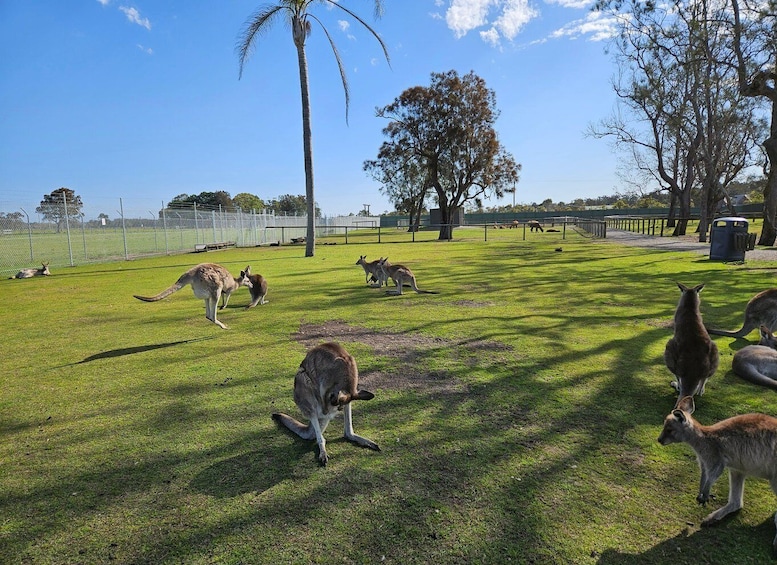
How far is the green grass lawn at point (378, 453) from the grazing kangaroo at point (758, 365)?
0.12 meters

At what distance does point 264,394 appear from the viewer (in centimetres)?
411

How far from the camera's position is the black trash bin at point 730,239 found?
13430mm

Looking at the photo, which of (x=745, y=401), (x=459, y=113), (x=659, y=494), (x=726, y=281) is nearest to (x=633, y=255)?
Answer: (x=726, y=281)

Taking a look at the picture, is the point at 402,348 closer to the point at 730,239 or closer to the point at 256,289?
the point at 256,289

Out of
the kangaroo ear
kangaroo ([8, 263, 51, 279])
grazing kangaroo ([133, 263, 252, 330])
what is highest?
grazing kangaroo ([133, 263, 252, 330])

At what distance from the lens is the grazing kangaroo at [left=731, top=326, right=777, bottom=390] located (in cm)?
401

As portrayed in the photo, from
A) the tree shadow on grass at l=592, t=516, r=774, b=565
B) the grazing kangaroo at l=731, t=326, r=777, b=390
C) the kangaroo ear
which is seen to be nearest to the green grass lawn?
the tree shadow on grass at l=592, t=516, r=774, b=565

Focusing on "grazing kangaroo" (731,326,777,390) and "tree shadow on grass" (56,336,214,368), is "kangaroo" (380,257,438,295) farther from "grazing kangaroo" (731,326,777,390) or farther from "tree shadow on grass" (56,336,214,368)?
"grazing kangaroo" (731,326,777,390)

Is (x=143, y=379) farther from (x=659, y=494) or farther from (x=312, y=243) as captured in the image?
(x=312, y=243)

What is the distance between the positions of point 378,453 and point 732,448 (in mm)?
2104

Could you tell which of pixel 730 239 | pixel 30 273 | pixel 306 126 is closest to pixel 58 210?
pixel 30 273

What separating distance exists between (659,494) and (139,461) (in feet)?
11.2

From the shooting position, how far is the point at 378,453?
3053mm

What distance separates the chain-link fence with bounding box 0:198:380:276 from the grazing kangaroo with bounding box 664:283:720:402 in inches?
804
